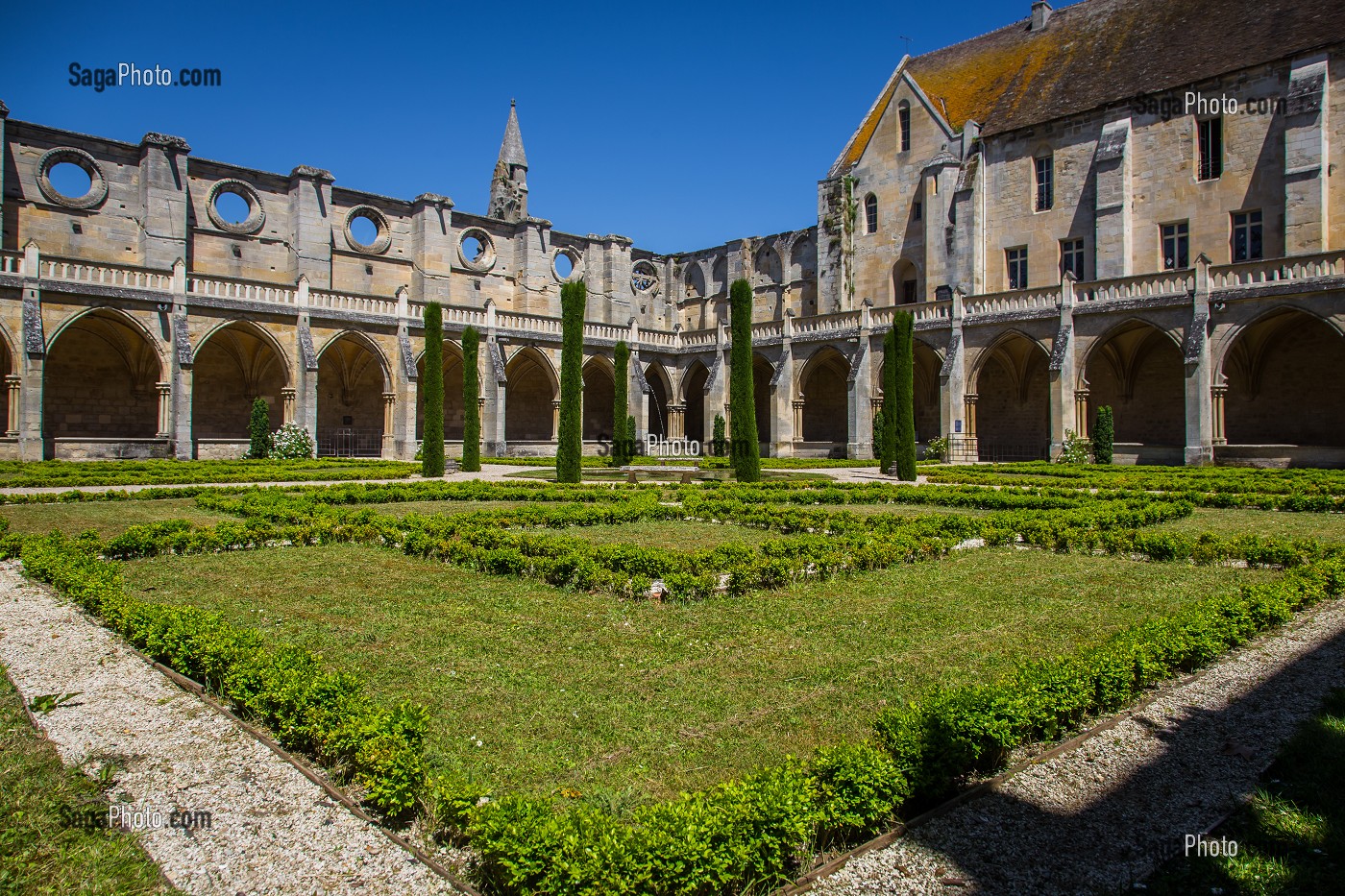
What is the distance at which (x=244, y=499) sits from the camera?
1404cm

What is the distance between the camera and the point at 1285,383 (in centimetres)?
2706

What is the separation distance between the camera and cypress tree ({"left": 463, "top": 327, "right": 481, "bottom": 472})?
26469 mm

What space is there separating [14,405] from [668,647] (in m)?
28.4

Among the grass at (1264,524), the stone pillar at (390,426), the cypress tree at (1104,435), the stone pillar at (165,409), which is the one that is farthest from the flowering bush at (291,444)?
the cypress tree at (1104,435)

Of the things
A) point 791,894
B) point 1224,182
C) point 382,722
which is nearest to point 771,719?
point 791,894

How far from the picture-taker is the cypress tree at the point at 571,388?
20.4 metres

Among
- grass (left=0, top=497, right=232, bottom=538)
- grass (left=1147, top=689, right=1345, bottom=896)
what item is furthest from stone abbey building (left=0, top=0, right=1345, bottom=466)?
grass (left=1147, top=689, right=1345, bottom=896)

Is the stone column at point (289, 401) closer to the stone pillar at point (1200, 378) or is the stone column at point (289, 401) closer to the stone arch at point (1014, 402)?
the stone arch at point (1014, 402)

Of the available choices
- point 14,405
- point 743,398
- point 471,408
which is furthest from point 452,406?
point 743,398

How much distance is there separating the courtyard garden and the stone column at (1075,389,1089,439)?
16380 millimetres

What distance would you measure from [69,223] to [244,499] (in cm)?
2289

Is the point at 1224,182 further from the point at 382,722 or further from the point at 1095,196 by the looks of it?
the point at 382,722

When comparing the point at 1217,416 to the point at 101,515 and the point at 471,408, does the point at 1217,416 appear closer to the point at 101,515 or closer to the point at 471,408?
the point at 471,408

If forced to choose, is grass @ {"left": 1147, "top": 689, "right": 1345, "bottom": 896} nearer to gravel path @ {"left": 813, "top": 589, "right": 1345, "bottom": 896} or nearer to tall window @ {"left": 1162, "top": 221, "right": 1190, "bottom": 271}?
gravel path @ {"left": 813, "top": 589, "right": 1345, "bottom": 896}
